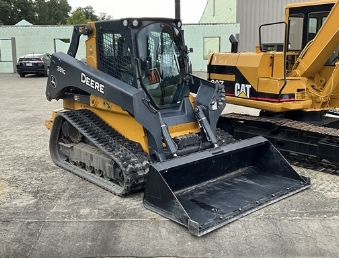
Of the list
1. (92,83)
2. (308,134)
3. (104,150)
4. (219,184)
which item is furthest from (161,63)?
(308,134)

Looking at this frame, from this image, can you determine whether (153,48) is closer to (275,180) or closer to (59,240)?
(275,180)

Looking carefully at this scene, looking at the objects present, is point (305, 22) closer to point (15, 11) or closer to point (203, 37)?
point (203, 37)

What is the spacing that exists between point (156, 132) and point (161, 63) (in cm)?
109

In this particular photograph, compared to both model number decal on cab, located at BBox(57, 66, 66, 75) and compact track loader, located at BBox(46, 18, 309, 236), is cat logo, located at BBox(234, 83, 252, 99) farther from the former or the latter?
model number decal on cab, located at BBox(57, 66, 66, 75)

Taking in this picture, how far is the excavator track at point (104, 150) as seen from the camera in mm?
5242

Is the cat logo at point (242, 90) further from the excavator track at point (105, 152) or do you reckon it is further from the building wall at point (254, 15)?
the building wall at point (254, 15)

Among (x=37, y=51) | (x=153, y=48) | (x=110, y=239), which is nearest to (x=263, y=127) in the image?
(x=153, y=48)

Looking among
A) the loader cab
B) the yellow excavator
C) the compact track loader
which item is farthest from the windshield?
the loader cab

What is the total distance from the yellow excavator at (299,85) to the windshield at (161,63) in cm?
163

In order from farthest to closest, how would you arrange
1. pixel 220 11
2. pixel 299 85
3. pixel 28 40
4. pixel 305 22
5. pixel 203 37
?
pixel 220 11 < pixel 28 40 < pixel 203 37 < pixel 305 22 < pixel 299 85

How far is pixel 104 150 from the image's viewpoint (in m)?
5.50

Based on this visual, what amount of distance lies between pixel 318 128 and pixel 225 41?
18.6m

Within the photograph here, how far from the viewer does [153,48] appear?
580 cm

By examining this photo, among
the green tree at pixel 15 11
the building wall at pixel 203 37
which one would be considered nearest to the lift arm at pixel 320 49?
the building wall at pixel 203 37
